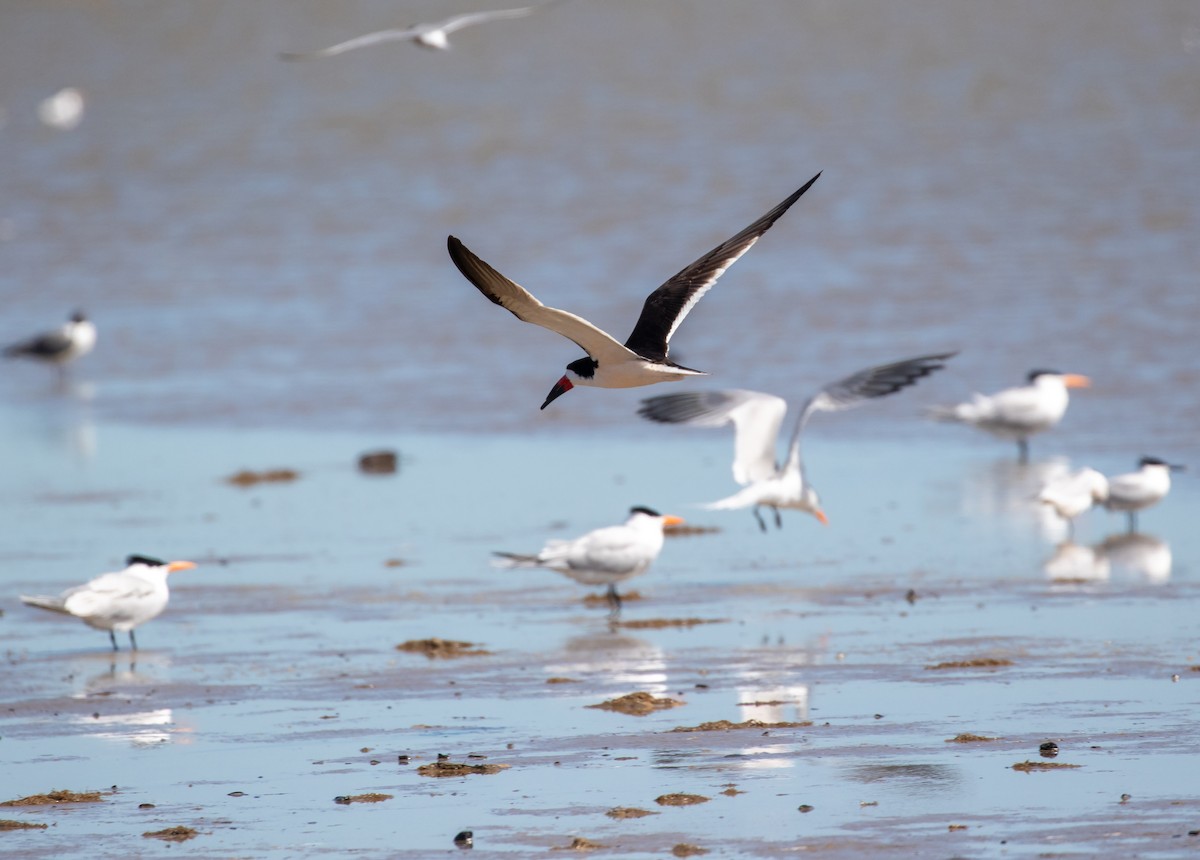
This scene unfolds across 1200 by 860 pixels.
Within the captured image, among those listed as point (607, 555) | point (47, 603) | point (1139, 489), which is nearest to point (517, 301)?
point (607, 555)

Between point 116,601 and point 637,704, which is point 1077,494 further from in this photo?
point 116,601

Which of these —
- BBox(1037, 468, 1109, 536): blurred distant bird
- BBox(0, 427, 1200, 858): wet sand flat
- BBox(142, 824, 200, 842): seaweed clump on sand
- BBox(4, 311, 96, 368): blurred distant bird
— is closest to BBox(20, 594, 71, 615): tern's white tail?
BBox(0, 427, 1200, 858): wet sand flat

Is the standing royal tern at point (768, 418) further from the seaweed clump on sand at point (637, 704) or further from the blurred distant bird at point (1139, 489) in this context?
the seaweed clump on sand at point (637, 704)

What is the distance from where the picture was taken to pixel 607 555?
9.67 m

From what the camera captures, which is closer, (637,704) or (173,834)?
(173,834)

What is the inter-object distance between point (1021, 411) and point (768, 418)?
3068 millimetres

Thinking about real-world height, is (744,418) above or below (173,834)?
above

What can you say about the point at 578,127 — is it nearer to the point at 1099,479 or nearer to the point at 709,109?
the point at 709,109

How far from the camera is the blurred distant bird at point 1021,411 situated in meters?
13.8

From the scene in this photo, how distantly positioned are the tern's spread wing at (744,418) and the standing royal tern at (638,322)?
2.50 meters

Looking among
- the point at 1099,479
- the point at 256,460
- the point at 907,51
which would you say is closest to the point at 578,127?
the point at 907,51

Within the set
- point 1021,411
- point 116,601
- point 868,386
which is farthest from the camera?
point 1021,411

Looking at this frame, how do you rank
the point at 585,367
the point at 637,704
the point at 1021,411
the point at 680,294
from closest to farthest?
the point at 637,704 < the point at 585,367 < the point at 680,294 < the point at 1021,411

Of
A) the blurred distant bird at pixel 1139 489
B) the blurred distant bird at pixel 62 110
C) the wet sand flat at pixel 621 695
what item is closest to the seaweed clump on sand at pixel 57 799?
the wet sand flat at pixel 621 695
